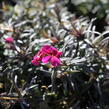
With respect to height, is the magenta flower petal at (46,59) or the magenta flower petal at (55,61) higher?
the magenta flower petal at (46,59)

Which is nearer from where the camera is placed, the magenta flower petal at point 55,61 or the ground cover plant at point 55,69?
the magenta flower petal at point 55,61

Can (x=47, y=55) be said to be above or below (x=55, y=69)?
above

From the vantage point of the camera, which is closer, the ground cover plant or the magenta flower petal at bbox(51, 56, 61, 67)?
the magenta flower petal at bbox(51, 56, 61, 67)

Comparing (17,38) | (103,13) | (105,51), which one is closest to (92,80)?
(105,51)

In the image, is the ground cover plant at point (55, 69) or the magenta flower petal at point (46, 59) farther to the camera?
the ground cover plant at point (55, 69)

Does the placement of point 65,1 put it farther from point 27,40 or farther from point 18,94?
point 18,94

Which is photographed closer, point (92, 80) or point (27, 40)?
point (92, 80)

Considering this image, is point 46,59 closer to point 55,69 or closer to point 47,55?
point 47,55

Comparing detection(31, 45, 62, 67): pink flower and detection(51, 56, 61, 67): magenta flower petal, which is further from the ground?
detection(31, 45, 62, 67): pink flower

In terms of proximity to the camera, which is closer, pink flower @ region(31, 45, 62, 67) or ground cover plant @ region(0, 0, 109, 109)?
pink flower @ region(31, 45, 62, 67)

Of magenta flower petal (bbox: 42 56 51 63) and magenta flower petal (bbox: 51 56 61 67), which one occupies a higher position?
magenta flower petal (bbox: 42 56 51 63)

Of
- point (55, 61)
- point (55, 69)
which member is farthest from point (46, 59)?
point (55, 69)
